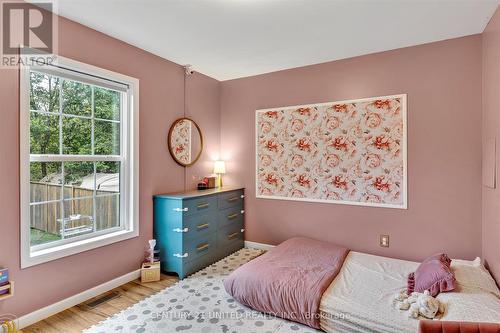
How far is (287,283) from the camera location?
2.22 metres

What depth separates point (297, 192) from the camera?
3520 mm

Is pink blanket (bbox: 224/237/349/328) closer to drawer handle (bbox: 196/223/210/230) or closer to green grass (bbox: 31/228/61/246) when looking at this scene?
drawer handle (bbox: 196/223/210/230)

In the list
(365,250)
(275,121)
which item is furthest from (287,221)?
(275,121)

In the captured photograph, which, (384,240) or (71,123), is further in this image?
(384,240)

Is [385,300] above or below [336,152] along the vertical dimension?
below

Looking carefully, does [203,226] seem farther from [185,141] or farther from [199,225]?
[185,141]

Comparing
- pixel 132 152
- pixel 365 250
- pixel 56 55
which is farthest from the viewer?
pixel 365 250

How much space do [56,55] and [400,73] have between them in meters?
3.29

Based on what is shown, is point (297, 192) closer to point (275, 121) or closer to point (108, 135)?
point (275, 121)

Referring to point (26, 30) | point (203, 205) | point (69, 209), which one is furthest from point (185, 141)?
point (26, 30)

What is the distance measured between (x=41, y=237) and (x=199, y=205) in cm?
141

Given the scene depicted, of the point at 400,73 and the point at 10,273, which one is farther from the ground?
the point at 400,73

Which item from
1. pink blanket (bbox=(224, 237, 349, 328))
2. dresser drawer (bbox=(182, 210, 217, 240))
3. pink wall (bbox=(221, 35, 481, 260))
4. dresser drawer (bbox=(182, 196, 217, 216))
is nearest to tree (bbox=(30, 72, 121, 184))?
dresser drawer (bbox=(182, 196, 217, 216))

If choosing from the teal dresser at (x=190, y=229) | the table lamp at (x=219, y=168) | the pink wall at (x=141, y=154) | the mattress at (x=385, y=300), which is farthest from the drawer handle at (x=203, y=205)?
the mattress at (x=385, y=300)
